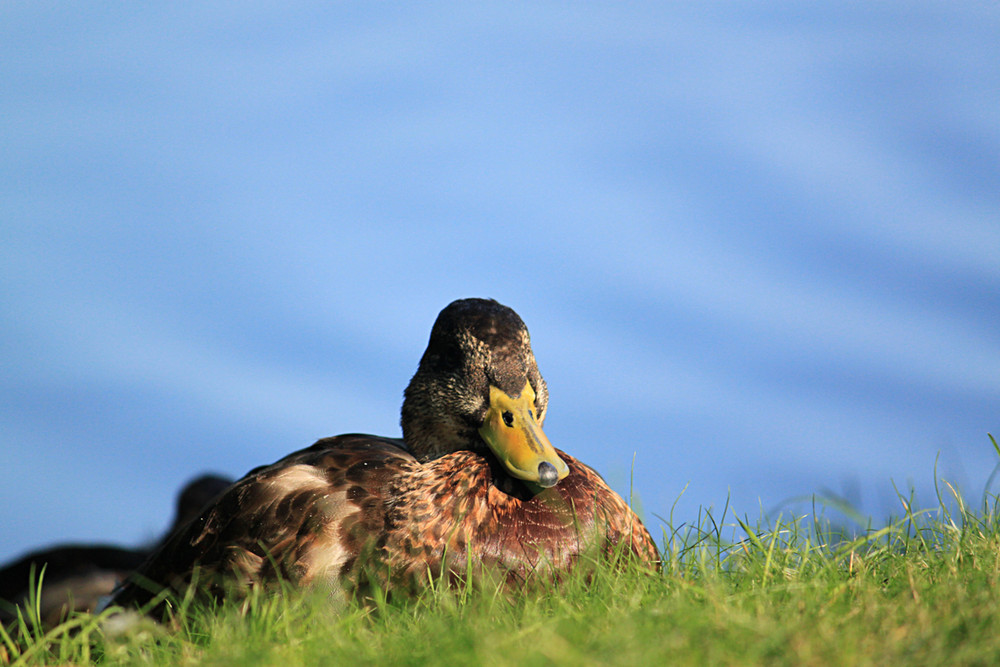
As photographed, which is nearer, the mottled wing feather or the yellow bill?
the yellow bill

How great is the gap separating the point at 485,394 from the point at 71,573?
3.32 m

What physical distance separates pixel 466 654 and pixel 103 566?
4.33 meters

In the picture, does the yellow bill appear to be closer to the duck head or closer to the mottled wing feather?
the duck head

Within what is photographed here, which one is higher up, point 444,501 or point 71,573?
point 444,501

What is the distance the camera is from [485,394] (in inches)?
163

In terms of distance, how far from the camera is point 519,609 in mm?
3482

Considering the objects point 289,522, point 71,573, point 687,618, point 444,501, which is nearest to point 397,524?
point 444,501

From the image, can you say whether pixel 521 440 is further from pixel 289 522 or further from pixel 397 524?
pixel 289 522

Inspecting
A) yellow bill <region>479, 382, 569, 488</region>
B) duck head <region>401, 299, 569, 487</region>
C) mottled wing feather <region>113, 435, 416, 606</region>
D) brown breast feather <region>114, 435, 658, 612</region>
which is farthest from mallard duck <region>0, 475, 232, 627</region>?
yellow bill <region>479, 382, 569, 488</region>

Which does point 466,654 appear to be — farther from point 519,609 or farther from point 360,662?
point 519,609

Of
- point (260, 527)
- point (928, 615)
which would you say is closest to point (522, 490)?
point (260, 527)

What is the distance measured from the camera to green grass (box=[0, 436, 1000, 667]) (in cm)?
248

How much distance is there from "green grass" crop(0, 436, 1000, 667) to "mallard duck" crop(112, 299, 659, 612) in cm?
16

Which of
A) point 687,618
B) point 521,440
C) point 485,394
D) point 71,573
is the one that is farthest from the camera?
point 71,573
